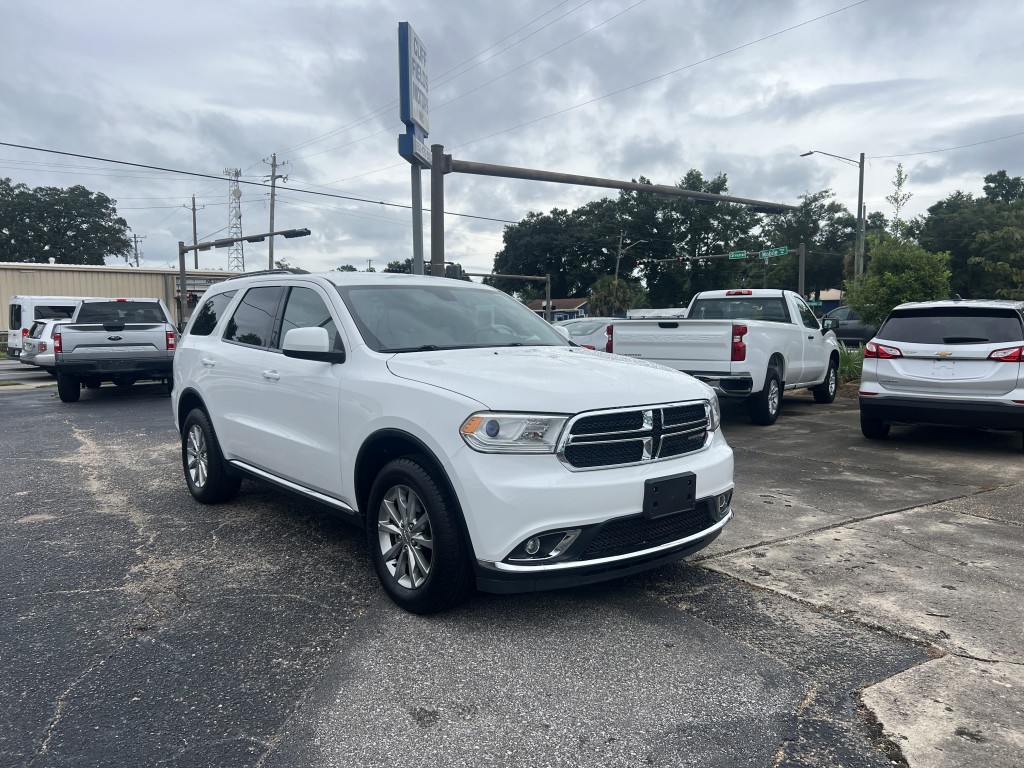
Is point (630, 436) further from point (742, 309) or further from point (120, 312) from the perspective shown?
point (120, 312)

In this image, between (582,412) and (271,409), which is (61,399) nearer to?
(271,409)

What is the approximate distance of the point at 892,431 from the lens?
31.8 ft

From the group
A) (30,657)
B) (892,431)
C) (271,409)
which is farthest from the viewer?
(892,431)

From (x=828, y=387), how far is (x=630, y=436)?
10.7m

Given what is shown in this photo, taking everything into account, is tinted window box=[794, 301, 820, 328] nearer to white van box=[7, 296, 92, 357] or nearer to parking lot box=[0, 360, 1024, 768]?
parking lot box=[0, 360, 1024, 768]

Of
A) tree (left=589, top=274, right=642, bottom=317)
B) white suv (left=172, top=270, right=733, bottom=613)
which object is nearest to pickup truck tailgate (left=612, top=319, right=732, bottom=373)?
white suv (left=172, top=270, right=733, bottom=613)

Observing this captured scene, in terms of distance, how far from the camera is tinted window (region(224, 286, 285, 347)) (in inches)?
206

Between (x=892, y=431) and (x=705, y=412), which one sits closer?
(x=705, y=412)

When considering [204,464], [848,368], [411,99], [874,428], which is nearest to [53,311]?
[411,99]

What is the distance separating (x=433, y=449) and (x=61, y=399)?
12.5 meters

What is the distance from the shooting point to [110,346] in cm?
1292

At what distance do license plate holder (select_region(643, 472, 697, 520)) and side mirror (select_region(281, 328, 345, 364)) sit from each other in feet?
6.10

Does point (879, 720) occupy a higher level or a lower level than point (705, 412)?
lower

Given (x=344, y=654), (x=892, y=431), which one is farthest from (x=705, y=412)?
(x=892, y=431)
